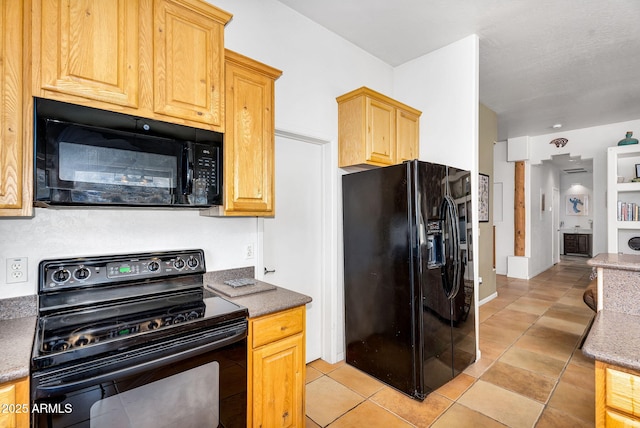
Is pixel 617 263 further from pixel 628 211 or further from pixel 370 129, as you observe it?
pixel 628 211

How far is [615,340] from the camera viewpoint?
1.22 m

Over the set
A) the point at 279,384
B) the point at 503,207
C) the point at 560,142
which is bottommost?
the point at 279,384

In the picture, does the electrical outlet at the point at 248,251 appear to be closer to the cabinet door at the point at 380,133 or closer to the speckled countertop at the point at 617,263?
the cabinet door at the point at 380,133

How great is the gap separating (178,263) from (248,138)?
2.81 feet

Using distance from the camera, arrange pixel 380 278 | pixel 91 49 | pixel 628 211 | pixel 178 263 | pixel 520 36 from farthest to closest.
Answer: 1. pixel 628 211
2. pixel 520 36
3. pixel 380 278
4. pixel 178 263
5. pixel 91 49

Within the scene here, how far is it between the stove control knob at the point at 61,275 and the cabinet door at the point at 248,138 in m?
0.80

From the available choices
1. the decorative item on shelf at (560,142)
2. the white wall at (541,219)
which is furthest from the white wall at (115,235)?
the decorative item on shelf at (560,142)

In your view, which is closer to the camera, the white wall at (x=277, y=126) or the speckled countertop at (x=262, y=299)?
the white wall at (x=277, y=126)

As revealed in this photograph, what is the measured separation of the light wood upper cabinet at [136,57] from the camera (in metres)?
1.26

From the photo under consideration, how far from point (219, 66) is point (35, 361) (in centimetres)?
153

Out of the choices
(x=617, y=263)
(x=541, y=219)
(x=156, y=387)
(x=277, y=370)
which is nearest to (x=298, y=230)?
(x=277, y=370)

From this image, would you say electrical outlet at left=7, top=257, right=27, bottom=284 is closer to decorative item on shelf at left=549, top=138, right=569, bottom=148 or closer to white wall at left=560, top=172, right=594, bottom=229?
decorative item on shelf at left=549, top=138, right=569, bottom=148

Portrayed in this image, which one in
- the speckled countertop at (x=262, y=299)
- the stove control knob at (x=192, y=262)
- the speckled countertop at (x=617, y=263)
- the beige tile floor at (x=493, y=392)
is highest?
the speckled countertop at (x=617, y=263)

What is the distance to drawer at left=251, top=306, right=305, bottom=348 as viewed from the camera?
1.59 metres
